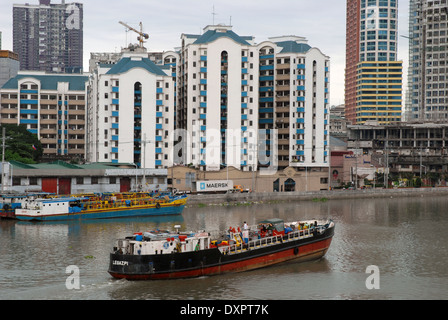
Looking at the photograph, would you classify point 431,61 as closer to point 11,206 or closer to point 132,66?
point 132,66

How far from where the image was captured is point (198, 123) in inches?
4070

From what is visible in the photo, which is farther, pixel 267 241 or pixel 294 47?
pixel 294 47

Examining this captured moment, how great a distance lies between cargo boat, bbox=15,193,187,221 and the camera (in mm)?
61875

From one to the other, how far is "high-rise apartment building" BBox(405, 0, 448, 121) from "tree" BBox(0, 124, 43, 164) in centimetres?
9787

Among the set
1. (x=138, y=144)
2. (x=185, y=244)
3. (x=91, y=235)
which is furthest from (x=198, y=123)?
(x=185, y=244)

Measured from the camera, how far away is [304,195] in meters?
94.4

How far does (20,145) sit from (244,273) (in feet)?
225

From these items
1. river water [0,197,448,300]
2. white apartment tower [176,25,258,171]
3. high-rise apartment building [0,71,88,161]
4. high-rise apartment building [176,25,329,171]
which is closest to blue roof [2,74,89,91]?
→ high-rise apartment building [0,71,88,161]

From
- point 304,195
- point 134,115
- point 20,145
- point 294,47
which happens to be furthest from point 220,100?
point 20,145

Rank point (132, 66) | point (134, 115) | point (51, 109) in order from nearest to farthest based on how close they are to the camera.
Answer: point (134, 115) → point (132, 66) → point (51, 109)

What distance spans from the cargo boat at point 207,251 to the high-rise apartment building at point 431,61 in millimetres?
Result: 125900

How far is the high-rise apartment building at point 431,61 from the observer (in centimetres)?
15850

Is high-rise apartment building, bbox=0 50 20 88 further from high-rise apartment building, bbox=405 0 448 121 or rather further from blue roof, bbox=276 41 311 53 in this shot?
high-rise apartment building, bbox=405 0 448 121

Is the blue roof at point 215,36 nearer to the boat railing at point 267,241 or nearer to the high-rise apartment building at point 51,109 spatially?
the high-rise apartment building at point 51,109
